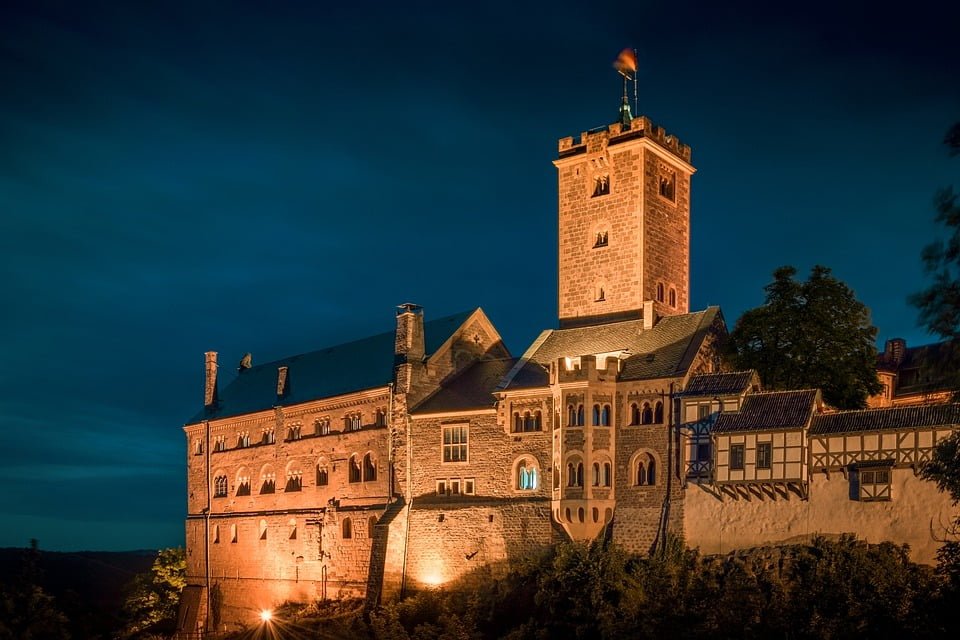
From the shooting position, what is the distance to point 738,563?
136 feet

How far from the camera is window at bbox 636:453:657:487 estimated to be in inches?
1789

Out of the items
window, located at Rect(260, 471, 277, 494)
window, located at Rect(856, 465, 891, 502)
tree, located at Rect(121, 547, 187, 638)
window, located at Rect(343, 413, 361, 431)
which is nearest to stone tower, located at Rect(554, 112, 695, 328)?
window, located at Rect(343, 413, 361, 431)

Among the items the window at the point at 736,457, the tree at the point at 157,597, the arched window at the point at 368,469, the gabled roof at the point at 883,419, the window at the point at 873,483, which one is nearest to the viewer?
the gabled roof at the point at 883,419

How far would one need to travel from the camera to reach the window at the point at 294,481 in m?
60.2

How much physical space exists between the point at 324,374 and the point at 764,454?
89.7ft

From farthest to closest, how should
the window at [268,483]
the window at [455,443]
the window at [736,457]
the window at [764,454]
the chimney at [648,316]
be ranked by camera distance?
the window at [268,483] < the window at [455,443] < the chimney at [648,316] < the window at [736,457] < the window at [764,454]

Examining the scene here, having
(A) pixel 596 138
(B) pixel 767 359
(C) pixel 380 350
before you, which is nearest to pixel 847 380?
(B) pixel 767 359

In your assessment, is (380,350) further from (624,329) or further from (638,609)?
(638,609)

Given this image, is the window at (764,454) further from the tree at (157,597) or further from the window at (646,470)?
the tree at (157,597)

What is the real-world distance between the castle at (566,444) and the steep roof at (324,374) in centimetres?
18

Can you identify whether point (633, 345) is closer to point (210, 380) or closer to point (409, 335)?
point (409, 335)

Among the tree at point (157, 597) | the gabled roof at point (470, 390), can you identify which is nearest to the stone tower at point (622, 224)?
the gabled roof at point (470, 390)

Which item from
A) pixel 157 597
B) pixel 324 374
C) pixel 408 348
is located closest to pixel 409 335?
pixel 408 348

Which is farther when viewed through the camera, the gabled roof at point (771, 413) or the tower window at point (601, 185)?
the tower window at point (601, 185)
